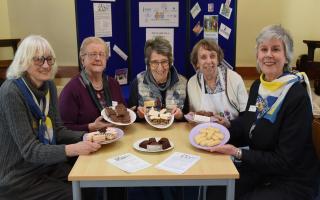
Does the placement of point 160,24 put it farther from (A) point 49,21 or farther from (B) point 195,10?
(A) point 49,21

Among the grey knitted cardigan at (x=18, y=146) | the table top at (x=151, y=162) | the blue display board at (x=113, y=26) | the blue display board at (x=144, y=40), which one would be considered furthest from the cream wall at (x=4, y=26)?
the table top at (x=151, y=162)

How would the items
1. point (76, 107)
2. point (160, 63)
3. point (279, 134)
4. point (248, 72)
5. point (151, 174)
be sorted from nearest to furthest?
1. point (151, 174)
2. point (279, 134)
3. point (76, 107)
4. point (160, 63)
5. point (248, 72)

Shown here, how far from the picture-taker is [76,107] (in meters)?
2.26

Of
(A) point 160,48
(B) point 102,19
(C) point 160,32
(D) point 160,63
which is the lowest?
(D) point 160,63

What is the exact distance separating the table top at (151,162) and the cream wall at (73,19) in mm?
2626

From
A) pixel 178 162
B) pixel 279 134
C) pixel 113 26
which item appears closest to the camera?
pixel 178 162

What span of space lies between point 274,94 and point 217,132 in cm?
37

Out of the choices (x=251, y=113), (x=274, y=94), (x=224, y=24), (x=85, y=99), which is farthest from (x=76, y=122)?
(x=224, y=24)

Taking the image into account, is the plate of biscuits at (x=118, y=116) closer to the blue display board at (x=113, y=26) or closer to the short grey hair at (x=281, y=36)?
the short grey hair at (x=281, y=36)

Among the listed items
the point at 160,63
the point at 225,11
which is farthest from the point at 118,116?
the point at 225,11

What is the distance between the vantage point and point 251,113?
1992mm

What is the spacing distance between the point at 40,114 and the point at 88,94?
0.50 meters

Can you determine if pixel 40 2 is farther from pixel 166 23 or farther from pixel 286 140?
pixel 286 140

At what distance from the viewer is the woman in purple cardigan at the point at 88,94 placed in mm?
2254
